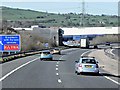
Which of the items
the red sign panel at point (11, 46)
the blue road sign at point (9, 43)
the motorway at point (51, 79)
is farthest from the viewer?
the red sign panel at point (11, 46)

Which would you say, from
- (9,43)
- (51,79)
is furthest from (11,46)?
(51,79)

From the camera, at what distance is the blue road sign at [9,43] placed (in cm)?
5344

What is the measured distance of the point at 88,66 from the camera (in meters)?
32.8

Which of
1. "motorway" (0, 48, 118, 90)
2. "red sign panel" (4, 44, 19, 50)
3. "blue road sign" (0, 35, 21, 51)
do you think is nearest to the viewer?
"motorway" (0, 48, 118, 90)

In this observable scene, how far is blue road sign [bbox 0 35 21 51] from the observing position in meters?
53.4

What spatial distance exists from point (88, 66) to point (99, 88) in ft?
34.7

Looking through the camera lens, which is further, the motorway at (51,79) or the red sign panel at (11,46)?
the red sign panel at (11,46)

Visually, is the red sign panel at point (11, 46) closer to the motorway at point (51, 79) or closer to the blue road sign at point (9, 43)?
the blue road sign at point (9, 43)

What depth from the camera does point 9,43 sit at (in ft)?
179

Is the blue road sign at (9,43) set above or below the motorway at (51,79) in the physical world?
above

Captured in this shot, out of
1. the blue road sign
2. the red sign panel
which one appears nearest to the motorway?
the blue road sign

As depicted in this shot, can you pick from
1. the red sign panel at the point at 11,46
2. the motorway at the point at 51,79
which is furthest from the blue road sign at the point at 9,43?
the motorway at the point at 51,79

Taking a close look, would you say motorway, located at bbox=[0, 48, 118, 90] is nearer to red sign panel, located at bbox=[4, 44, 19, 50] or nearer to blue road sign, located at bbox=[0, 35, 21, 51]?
blue road sign, located at bbox=[0, 35, 21, 51]

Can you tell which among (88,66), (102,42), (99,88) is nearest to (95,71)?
(88,66)
